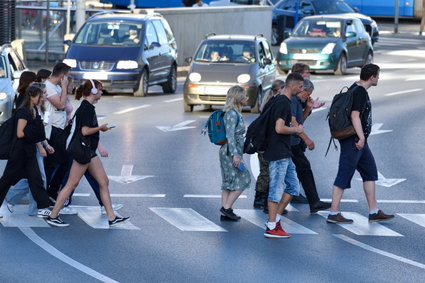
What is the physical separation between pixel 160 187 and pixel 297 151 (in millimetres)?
2235

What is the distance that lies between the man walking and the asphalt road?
29cm

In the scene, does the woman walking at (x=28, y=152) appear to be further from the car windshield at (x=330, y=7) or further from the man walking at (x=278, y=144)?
the car windshield at (x=330, y=7)

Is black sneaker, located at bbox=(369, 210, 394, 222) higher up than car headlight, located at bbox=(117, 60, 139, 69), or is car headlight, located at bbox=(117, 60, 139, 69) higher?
black sneaker, located at bbox=(369, 210, 394, 222)

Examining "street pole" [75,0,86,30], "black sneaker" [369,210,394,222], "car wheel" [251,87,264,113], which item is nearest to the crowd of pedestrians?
"black sneaker" [369,210,394,222]

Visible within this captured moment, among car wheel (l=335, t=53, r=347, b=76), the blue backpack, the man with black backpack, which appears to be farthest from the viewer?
car wheel (l=335, t=53, r=347, b=76)

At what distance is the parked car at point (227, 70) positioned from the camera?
986 inches

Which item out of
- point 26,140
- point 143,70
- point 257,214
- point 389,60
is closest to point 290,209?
point 257,214

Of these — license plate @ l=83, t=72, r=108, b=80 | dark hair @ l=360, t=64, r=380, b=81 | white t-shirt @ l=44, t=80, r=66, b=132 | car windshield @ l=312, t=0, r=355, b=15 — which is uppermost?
dark hair @ l=360, t=64, r=380, b=81

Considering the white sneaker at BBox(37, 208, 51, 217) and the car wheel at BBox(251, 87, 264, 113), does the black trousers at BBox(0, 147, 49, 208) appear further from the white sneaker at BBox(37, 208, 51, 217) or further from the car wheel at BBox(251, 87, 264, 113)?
the car wheel at BBox(251, 87, 264, 113)

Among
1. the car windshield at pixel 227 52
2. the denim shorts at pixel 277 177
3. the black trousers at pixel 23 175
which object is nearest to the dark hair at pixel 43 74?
the black trousers at pixel 23 175

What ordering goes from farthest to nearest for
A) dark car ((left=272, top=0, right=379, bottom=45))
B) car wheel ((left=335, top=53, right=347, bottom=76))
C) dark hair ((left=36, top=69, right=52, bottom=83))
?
1. dark car ((left=272, top=0, right=379, bottom=45))
2. car wheel ((left=335, top=53, right=347, bottom=76))
3. dark hair ((left=36, top=69, right=52, bottom=83))

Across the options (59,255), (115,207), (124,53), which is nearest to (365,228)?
(115,207)

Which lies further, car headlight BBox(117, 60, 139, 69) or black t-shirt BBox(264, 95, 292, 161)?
car headlight BBox(117, 60, 139, 69)

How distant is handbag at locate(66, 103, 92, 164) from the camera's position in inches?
496
